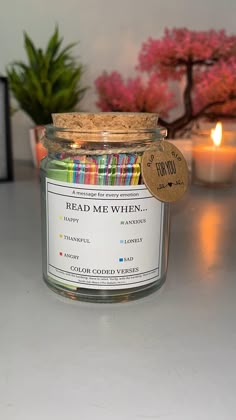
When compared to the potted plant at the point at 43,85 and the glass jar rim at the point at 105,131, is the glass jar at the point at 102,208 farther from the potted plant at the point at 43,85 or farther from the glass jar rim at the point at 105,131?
the potted plant at the point at 43,85

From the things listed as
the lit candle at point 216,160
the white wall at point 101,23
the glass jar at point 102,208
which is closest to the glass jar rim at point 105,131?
the glass jar at point 102,208

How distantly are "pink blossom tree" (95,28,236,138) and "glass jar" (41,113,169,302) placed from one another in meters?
0.56

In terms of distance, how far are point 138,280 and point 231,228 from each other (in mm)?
255

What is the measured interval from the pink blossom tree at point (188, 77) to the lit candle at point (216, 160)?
0.09 m

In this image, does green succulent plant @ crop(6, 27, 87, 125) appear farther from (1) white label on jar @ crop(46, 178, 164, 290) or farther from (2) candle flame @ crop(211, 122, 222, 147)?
(1) white label on jar @ crop(46, 178, 164, 290)

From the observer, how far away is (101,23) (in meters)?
1.04

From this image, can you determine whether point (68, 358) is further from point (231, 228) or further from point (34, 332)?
point (231, 228)

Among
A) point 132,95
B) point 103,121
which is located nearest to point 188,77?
point 132,95

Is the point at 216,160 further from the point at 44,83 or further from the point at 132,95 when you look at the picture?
the point at 44,83

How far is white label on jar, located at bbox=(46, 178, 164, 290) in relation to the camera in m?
0.34

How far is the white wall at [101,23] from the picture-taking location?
39.5 inches

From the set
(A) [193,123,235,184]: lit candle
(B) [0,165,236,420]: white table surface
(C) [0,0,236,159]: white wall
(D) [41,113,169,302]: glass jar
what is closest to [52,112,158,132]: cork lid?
(D) [41,113,169,302]: glass jar

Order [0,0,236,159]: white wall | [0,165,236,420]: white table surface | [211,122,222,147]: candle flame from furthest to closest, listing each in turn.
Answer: [0,0,236,159]: white wall → [211,122,222,147]: candle flame → [0,165,236,420]: white table surface

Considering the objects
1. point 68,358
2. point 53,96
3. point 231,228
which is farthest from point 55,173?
point 53,96
